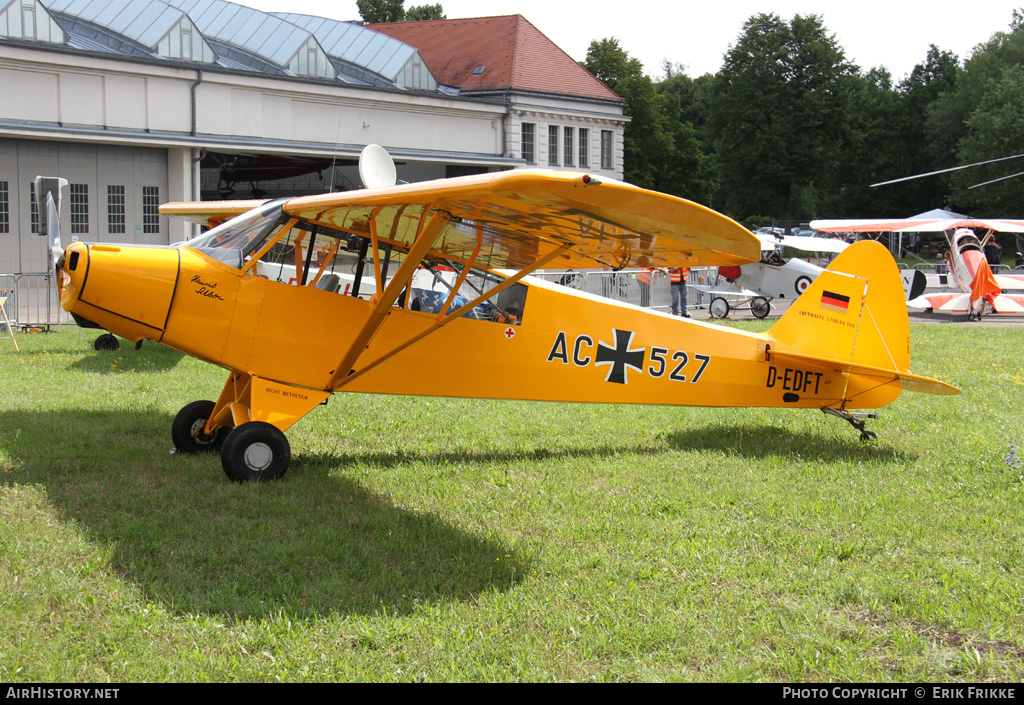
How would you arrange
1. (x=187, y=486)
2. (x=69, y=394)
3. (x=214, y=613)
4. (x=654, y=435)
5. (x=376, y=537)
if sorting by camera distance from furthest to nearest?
1. (x=69, y=394)
2. (x=654, y=435)
3. (x=187, y=486)
4. (x=376, y=537)
5. (x=214, y=613)

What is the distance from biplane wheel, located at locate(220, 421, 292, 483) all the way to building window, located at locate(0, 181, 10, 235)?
80.5 feet

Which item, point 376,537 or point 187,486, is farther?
point 187,486

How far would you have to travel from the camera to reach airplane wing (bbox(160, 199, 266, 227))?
9.57 meters

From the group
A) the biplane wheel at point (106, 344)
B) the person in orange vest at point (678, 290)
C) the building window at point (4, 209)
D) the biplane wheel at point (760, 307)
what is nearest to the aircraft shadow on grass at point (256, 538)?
the biplane wheel at point (106, 344)

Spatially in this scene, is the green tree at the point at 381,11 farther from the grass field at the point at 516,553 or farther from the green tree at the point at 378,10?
the grass field at the point at 516,553

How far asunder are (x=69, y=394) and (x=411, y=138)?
1056 inches

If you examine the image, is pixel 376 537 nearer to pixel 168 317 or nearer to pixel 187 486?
pixel 187 486

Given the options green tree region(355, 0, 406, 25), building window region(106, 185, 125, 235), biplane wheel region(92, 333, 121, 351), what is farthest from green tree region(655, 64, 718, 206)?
biplane wheel region(92, 333, 121, 351)

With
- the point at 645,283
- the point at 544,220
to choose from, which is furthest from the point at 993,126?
the point at 544,220

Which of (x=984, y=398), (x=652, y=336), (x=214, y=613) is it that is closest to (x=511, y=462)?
(x=652, y=336)

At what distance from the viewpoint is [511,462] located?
7633 mm

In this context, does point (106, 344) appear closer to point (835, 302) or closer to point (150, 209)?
point (835, 302)

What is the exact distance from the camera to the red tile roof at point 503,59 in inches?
1625

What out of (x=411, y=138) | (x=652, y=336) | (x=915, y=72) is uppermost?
(x=915, y=72)
